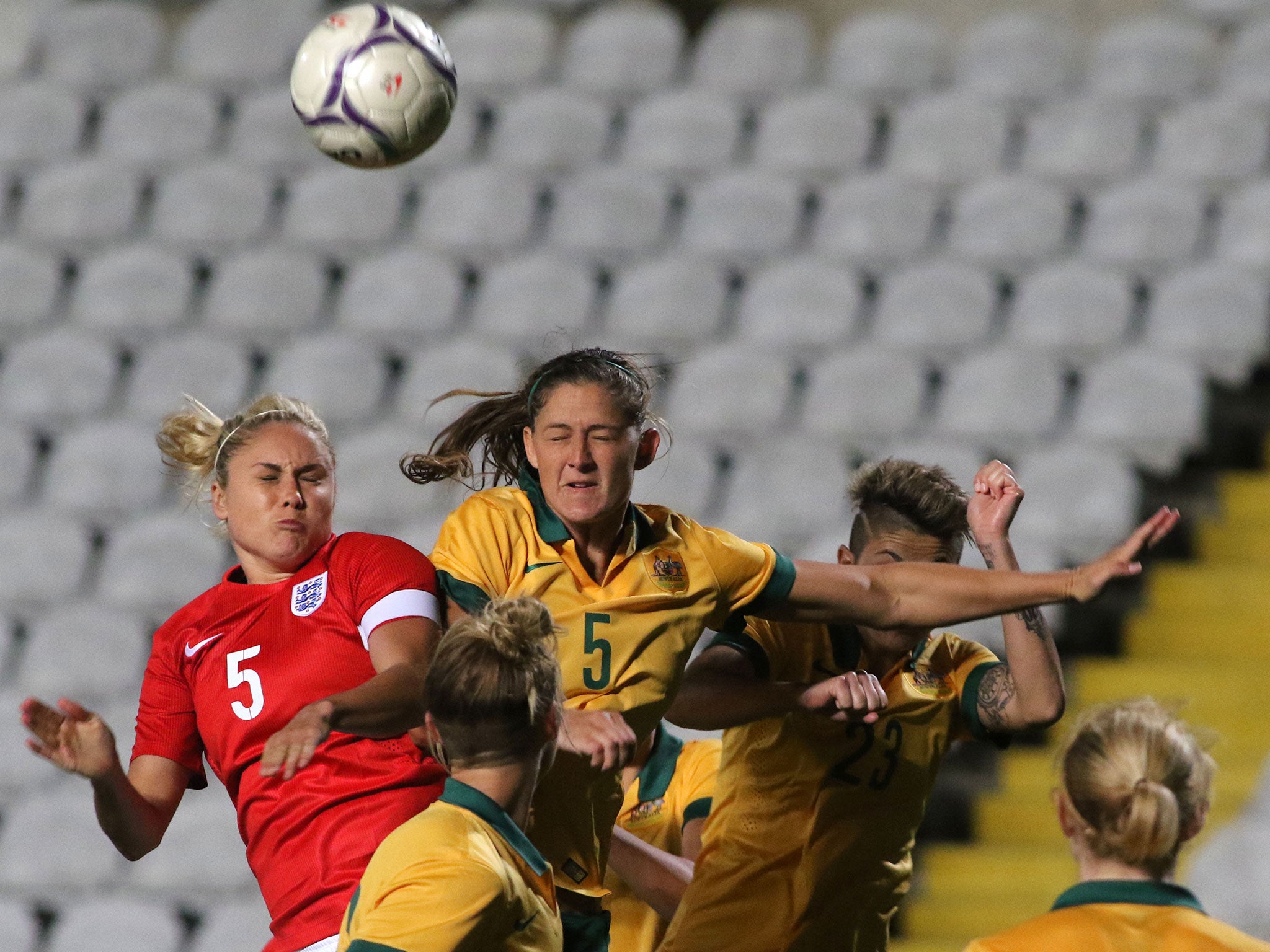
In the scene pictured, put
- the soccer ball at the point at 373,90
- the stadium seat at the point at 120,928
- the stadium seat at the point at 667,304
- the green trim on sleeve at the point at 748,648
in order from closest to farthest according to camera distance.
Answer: the green trim on sleeve at the point at 748,648
the soccer ball at the point at 373,90
the stadium seat at the point at 120,928
the stadium seat at the point at 667,304

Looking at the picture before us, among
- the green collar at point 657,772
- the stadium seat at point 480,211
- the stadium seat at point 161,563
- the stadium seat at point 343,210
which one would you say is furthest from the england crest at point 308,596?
the stadium seat at point 343,210

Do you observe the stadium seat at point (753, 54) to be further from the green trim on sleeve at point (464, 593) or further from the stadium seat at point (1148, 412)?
the green trim on sleeve at point (464, 593)

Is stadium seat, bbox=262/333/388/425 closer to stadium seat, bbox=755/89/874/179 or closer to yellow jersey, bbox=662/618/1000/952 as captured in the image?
stadium seat, bbox=755/89/874/179

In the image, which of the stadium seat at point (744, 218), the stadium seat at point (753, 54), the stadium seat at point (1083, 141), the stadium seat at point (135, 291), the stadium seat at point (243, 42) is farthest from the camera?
the stadium seat at point (243, 42)

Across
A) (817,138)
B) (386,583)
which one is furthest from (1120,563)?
(817,138)

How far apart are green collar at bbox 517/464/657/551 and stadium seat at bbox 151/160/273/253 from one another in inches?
170

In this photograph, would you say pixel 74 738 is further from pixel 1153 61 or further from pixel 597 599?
pixel 1153 61

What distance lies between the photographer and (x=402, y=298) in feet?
20.5

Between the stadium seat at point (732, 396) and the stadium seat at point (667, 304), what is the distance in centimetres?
20

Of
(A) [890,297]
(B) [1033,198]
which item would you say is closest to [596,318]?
(A) [890,297]

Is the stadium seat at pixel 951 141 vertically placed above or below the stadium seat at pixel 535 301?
above

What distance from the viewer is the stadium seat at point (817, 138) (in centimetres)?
641

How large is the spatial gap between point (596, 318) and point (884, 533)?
3.41m

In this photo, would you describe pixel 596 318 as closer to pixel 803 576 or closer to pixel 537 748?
pixel 803 576
